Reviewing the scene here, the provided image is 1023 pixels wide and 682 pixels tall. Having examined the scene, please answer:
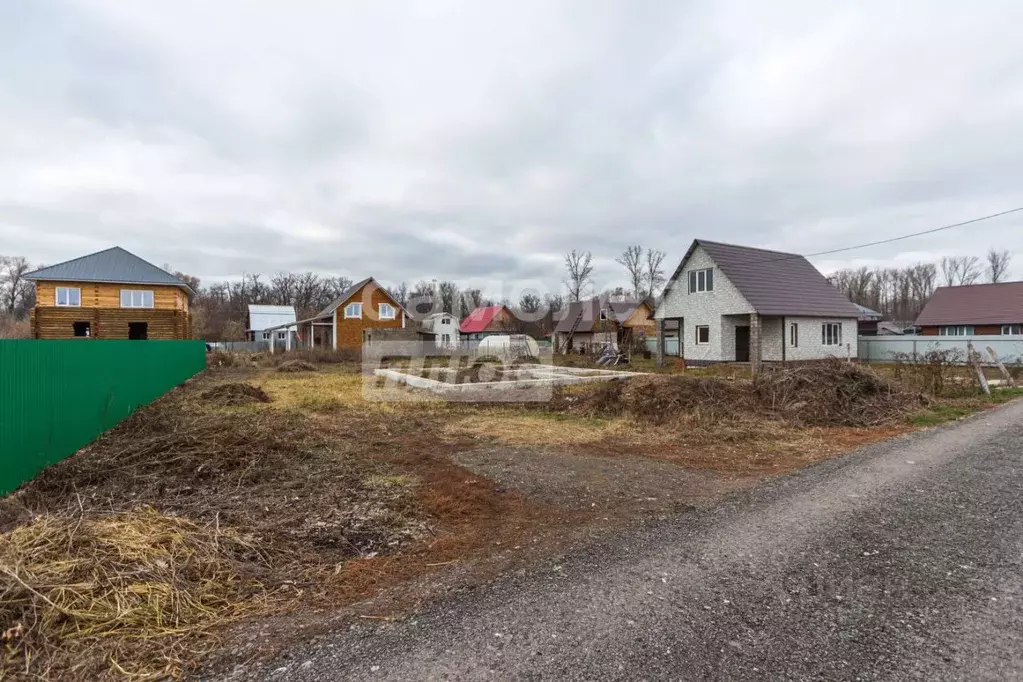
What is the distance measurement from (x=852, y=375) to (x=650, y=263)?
5335 centimetres

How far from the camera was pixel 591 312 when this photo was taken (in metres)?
41.8

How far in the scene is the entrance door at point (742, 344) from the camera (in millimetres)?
25828

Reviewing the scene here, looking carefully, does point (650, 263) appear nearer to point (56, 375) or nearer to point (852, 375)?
point (852, 375)

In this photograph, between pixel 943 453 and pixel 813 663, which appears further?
pixel 943 453

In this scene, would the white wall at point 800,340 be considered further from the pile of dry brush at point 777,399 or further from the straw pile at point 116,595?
the straw pile at point 116,595

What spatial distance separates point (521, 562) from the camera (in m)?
3.75

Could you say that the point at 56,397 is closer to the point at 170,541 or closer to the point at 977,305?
A: the point at 170,541

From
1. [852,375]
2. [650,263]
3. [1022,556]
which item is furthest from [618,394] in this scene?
[650,263]

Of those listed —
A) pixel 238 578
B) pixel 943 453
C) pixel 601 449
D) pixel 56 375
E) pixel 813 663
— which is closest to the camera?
pixel 813 663

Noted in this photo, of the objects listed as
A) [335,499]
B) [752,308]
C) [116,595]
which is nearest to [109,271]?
[335,499]

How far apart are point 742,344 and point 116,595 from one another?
2714cm

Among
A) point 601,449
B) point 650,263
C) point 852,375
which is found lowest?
point 601,449

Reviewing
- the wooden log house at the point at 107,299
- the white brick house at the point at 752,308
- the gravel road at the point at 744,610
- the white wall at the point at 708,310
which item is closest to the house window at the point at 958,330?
the white brick house at the point at 752,308

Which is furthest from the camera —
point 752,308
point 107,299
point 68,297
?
point 107,299
